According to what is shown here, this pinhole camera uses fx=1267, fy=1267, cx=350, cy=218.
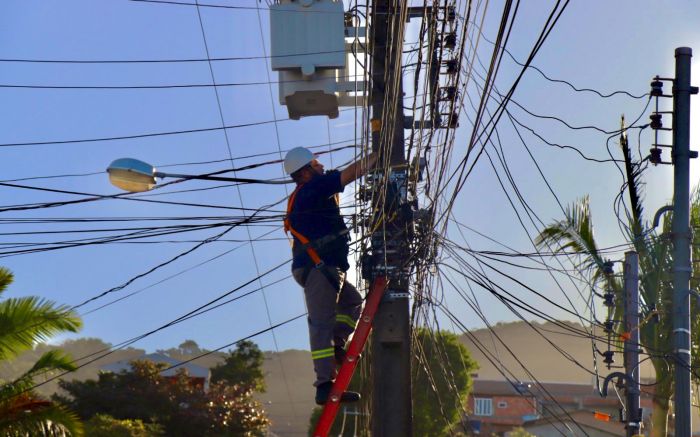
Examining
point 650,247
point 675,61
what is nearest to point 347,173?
point 675,61


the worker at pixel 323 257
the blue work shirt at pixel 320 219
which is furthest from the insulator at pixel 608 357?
the blue work shirt at pixel 320 219

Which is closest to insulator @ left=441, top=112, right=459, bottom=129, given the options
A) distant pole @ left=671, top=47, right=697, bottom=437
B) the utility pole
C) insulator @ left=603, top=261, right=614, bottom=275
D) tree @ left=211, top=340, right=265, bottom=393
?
the utility pole

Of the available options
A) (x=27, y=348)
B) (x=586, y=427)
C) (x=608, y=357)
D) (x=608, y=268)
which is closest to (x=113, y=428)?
(x=27, y=348)

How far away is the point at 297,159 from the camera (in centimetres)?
1011

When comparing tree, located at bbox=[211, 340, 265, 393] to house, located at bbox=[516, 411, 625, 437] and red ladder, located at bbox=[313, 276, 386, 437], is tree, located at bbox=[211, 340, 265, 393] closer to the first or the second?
house, located at bbox=[516, 411, 625, 437]

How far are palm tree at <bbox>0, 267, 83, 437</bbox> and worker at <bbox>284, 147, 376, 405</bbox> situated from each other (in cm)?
663

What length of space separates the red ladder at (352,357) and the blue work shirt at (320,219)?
41 cm

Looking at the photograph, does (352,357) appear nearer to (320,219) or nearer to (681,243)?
(320,219)

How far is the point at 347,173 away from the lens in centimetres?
1002

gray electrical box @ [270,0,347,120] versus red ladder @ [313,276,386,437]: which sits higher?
gray electrical box @ [270,0,347,120]

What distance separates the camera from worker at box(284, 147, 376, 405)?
9.70m

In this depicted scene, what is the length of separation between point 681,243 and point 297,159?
244 inches

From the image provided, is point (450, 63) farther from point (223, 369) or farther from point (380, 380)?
point (223, 369)

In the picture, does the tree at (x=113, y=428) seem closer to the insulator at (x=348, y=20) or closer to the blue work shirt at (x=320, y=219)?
the insulator at (x=348, y=20)
